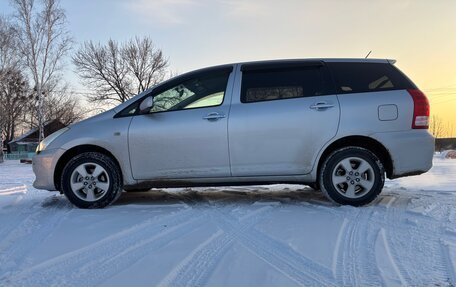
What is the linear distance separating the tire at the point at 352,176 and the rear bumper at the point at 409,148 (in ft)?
0.64

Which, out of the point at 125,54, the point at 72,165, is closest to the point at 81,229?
the point at 72,165

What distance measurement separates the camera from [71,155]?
5.25m

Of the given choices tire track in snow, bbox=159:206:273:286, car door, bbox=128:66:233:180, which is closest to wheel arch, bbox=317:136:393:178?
car door, bbox=128:66:233:180

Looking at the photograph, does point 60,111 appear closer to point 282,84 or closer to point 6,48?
point 6,48

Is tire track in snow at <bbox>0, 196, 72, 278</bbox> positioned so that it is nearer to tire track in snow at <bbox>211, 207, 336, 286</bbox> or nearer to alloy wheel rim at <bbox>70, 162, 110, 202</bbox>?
alloy wheel rim at <bbox>70, 162, 110, 202</bbox>

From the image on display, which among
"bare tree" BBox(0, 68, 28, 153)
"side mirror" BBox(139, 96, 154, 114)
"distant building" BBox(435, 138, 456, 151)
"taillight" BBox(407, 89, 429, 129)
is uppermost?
"bare tree" BBox(0, 68, 28, 153)

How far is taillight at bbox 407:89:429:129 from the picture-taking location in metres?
4.88

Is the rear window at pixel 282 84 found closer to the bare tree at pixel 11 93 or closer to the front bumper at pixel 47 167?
the front bumper at pixel 47 167

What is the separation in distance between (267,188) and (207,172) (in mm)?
2079

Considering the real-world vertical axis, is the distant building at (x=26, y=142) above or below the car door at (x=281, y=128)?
below

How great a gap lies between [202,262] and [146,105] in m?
2.51

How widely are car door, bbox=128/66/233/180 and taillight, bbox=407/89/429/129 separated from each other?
2.10 meters

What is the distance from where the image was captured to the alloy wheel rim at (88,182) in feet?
16.6

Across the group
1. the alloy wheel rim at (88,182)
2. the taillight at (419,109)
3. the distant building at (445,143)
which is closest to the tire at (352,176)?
the taillight at (419,109)
